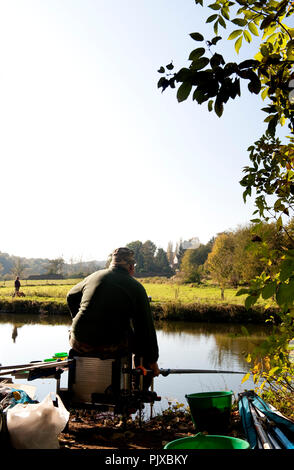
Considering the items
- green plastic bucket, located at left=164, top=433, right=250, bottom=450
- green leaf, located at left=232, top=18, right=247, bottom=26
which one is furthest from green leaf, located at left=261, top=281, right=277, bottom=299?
green plastic bucket, located at left=164, top=433, right=250, bottom=450

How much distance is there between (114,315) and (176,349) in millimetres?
10503

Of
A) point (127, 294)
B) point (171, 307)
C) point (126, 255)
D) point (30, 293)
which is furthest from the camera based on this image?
point (30, 293)

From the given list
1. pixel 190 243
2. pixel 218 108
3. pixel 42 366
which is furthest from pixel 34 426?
pixel 190 243

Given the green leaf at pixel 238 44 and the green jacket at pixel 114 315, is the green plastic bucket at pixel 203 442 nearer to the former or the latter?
the green jacket at pixel 114 315

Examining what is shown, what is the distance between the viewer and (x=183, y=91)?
127cm

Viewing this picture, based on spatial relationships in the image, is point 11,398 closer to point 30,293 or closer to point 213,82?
point 213,82

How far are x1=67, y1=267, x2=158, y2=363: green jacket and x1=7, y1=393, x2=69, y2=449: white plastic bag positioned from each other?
992 millimetres

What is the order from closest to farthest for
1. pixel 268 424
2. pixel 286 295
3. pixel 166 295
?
pixel 286 295
pixel 268 424
pixel 166 295

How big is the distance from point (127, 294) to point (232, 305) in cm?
1958

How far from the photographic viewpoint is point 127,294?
350cm

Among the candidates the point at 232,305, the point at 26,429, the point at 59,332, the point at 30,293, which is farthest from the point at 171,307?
the point at 26,429

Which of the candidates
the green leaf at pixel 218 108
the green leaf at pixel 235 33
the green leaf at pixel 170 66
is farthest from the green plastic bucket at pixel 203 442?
the green leaf at pixel 235 33

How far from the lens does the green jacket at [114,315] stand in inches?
134

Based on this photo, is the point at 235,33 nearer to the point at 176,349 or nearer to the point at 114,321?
the point at 114,321
